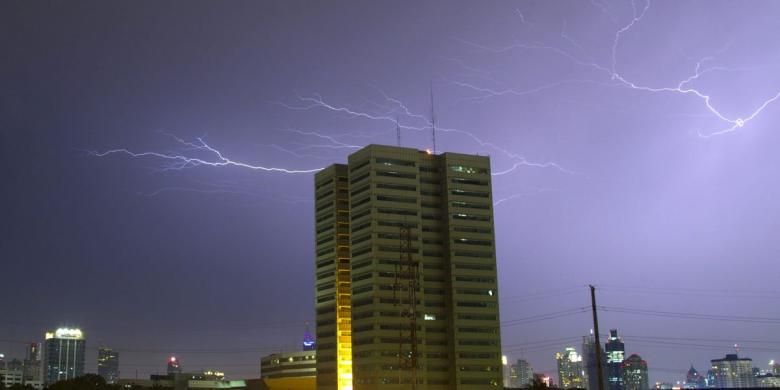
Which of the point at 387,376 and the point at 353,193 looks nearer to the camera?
the point at 387,376

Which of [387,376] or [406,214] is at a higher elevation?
[406,214]

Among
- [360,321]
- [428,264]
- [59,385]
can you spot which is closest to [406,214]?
[428,264]

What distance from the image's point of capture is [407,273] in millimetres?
163375

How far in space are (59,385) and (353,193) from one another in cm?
6663

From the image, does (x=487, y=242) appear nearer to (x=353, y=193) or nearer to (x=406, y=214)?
(x=406, y=214)

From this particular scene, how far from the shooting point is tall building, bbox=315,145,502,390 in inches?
6535

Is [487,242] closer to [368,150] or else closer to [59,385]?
[368,150]

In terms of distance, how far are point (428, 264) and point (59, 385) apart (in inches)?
2842

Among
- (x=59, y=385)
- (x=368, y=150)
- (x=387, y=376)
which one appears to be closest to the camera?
(x=59, y=385)

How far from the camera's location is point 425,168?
7111 inches

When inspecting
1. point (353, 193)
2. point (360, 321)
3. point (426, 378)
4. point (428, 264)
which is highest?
point (353, 193)

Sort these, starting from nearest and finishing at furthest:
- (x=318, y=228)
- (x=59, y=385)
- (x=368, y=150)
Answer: (x=59, y=385)
(x=368, y=150)
(x=318, y=228)

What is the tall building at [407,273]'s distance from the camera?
545 ft

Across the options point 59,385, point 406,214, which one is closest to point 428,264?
point 406,214
